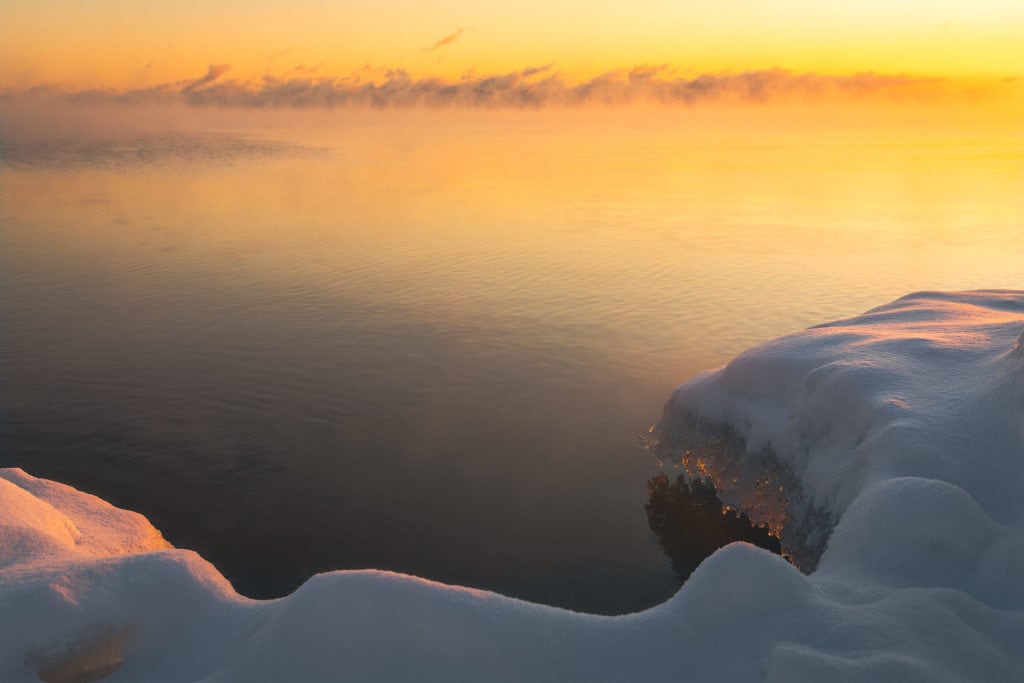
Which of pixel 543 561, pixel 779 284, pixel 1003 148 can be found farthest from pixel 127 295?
pixel 1003 148

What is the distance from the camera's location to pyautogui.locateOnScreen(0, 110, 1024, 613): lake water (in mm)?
14523

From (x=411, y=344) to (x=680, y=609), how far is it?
60.4ft

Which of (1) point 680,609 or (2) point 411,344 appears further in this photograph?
(2) point 411,344

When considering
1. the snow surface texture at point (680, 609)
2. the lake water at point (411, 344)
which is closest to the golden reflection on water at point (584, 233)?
the lake water at point (411, 344)

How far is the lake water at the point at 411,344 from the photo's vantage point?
14.5 metres

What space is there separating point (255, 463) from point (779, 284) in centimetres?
Answer: 2408

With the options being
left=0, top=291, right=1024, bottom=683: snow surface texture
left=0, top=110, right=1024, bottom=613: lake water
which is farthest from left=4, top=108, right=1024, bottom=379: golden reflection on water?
left=0, top=291, right=1024, bottom=683: snow surface texture

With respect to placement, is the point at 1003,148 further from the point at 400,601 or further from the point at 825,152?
the point at 400,601

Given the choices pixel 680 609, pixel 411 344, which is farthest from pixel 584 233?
pixel 680 609

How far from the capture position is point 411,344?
24.9 meters

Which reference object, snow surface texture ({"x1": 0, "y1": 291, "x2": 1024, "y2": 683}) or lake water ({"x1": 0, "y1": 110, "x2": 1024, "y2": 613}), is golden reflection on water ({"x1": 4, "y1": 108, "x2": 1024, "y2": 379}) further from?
snow surface texture ({"x1": 0, "y1": 291, "x2": 1024, "y2": 683})

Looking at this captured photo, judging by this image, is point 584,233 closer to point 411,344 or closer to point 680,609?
point 411,344

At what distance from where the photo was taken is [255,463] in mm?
16797

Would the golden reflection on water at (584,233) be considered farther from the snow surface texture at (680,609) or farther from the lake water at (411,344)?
the snow surface texture at (680,609)
